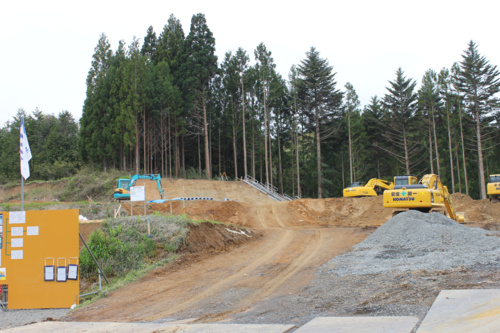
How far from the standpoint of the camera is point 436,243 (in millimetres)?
13766

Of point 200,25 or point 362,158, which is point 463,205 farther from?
point 200,25

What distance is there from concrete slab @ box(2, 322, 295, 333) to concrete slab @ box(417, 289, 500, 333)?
2.04 meters

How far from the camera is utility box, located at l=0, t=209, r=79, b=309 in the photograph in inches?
422

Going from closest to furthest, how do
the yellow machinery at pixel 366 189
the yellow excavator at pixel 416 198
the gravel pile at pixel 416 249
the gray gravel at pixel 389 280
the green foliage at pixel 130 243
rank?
the gray gravel at pixel 389 280 < the gravel pile at pixel 416 249 < the green foliage at pixel 130 243 < the yellow excavator at pixel 416 198 < the yellow machinery at pixel 366 189

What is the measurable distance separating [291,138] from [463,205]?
3118cm

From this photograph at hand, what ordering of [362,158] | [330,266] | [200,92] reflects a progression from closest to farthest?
[330,266] → [200,92] → [362,158]

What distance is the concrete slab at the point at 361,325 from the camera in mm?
5324

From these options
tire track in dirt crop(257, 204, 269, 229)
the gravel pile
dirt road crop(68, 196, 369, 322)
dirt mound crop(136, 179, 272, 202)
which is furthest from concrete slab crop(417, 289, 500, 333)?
dirt mound crop(136, 179, 272, 202)

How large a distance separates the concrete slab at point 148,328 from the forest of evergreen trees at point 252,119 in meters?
35.5

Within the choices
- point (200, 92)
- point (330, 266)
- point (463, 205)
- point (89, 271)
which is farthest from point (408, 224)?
point (200, 92)

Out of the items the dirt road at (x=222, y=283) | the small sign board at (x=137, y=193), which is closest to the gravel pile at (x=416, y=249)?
the dirt road at (x=222, y=283)

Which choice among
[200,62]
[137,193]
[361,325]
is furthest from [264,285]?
[200,62]

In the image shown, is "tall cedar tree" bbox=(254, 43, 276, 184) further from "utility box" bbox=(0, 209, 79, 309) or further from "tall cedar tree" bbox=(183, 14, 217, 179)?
"utility box" bbox=(0, 209, 79, 309)

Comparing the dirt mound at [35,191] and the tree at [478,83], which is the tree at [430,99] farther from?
the dirt mound at [35,191]
